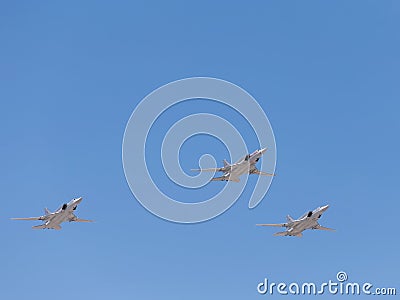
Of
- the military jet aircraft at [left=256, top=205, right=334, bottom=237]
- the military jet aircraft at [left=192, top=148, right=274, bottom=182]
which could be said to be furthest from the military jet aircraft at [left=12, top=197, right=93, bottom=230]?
the military jet aircraft at [left=256, top=205, right=334, bottom=237]

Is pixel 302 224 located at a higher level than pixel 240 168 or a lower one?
lower

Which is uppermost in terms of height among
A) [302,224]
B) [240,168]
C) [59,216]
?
[240,168]

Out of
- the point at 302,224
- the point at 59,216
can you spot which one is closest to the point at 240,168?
the point at 302,224

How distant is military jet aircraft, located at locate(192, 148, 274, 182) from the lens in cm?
14362

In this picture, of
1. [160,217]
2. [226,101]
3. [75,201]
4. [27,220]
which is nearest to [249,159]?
[226,101]

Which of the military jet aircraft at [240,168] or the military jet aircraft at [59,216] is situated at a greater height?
the military jet aircraft at [240,168]

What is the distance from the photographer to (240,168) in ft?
478

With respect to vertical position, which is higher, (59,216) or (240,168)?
(240,168)

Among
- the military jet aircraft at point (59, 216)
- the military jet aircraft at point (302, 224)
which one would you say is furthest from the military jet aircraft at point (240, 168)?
the military jet aircraft at point (59, 216)

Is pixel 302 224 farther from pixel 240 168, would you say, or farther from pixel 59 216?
pixel 59 216

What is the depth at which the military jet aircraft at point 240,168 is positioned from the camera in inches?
5655

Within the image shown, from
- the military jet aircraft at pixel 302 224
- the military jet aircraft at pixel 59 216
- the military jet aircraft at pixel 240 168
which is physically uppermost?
the military jet aircraft at pixel 240 168

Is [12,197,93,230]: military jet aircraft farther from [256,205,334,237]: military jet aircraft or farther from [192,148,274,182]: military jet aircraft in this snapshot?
[256,205,334,237]: military jet aircraft

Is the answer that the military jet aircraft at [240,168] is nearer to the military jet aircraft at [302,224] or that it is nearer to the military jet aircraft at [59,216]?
the military jet aircraft at [302,224]
